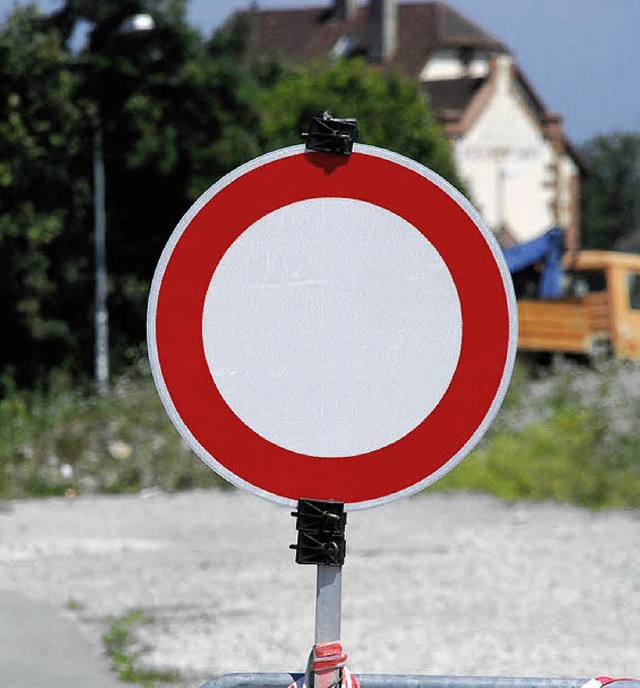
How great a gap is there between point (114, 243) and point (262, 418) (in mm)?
23371

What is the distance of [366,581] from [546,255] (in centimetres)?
1645

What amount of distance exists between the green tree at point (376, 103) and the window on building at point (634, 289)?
10.5 meters

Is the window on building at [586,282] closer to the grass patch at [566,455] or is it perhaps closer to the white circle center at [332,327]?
the grass patch at [566,455]

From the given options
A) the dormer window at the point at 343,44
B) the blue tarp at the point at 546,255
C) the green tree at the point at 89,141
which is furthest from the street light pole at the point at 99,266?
the dormer window at the point at 343,44

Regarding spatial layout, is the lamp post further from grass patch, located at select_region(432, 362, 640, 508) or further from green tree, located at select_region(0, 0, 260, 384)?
grass patch, located at select_region(432, 362, 640, 508)

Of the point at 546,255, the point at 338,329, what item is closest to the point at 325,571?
the point at 338,329

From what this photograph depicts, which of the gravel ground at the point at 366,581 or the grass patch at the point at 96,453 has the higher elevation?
the gravel ground at the point at 366,581

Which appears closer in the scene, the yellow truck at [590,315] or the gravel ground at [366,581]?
the gravel ground at [366,581]

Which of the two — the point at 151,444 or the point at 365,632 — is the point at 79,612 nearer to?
the point at 365,632

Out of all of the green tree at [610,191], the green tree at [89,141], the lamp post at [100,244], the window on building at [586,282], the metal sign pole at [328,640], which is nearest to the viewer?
the metal sign pole at [328,640]

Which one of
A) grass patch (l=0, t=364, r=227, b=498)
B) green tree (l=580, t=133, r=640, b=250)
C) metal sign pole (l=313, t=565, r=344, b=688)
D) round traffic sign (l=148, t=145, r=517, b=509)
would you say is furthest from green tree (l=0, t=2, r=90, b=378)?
green tree (l=580, t=133, r=640, b=250)

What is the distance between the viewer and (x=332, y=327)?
270 centimetres

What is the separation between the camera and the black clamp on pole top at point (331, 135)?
2670 millimetres

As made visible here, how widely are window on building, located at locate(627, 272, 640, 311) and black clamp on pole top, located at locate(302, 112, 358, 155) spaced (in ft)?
88.4
